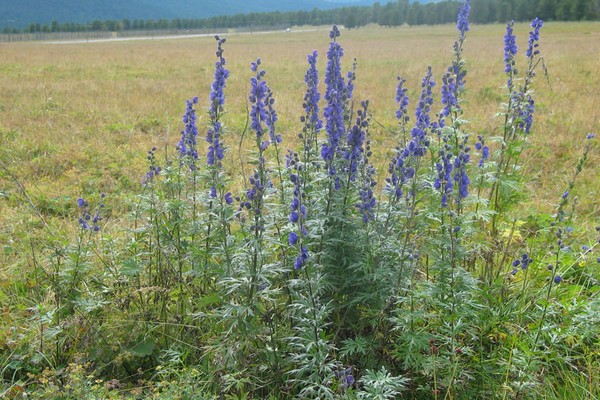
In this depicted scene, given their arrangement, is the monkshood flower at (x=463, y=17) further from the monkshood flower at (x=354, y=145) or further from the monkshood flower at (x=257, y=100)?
the monkshood flower at (x=257, y=100)

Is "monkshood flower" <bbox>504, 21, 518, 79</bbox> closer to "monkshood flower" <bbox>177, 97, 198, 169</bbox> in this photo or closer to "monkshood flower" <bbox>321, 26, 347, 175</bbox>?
"monkshood flower" <bbox>321, 26, 347, 175</bbox>

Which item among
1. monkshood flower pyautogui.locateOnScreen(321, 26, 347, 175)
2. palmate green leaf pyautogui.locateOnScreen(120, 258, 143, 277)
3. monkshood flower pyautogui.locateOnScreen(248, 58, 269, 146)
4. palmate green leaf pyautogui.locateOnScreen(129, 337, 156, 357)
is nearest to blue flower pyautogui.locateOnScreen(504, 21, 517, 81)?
monkshood flower pyautogui.locateOnScreen(321, 26, 347, 175)

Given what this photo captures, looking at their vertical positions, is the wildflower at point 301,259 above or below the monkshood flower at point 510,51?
below

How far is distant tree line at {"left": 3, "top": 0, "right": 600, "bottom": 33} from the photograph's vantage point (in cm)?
8012

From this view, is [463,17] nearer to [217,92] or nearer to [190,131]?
[217,92]

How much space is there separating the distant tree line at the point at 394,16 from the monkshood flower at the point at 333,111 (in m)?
59.6

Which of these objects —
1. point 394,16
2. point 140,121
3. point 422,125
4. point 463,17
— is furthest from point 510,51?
point 394,16

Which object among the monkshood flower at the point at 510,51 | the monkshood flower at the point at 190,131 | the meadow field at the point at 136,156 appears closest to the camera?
the meadow field at the point at 136,156

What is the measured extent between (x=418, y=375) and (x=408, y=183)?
1.28 metres

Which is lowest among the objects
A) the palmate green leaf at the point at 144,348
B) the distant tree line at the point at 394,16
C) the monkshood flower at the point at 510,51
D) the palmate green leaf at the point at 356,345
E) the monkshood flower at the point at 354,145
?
the palmate green leaf at the point at 144,348

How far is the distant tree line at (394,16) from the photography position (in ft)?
263

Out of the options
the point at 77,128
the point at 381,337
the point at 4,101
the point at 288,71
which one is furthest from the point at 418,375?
the point at 288,71

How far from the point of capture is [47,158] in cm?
790

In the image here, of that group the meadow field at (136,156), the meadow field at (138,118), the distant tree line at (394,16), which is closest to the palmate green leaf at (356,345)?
the meadow field at (136,156)
